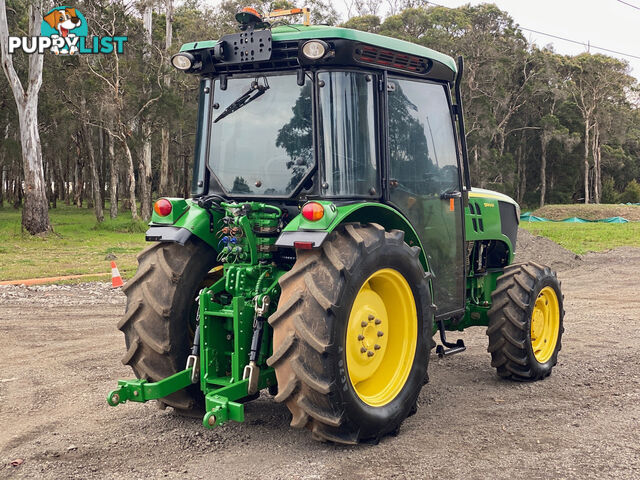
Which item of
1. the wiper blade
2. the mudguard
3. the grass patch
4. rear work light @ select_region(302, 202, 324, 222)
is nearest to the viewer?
rear work light @ select_region(302, 202, 324, 222)

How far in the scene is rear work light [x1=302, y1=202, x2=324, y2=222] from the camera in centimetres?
436

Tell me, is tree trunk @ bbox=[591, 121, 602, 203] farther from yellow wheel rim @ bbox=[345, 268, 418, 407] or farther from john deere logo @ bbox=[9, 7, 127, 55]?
yellow wheel rim @ bbox=[345, 268, 418, 407]

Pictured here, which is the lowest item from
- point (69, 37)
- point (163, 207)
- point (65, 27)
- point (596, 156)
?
point (163, 207)

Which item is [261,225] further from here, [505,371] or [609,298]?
[609,298]

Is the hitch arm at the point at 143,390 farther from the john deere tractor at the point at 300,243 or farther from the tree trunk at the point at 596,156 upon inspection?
the tree trunk at the point at 596,156

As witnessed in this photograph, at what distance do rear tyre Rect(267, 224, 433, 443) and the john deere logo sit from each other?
25640mm

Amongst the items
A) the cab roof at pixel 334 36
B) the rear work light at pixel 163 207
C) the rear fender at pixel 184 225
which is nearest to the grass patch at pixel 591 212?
the cab roof at pixel 334 36

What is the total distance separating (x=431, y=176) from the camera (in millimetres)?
5730

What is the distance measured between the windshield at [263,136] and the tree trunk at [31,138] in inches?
821

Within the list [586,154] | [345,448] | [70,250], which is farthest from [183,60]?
[586,154]

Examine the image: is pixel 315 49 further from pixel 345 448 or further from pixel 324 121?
→ pixel 345 448

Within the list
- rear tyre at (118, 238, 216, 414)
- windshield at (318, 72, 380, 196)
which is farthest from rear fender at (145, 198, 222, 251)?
windshield at (318, 72, 380, 196)

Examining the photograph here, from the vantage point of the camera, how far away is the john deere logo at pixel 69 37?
28438mm

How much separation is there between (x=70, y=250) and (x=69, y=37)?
46.5 feet
